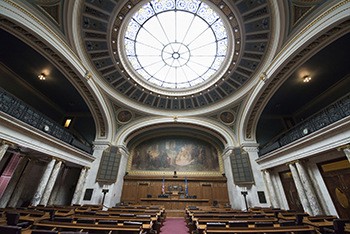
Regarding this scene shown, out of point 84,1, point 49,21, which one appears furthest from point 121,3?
point 49,21

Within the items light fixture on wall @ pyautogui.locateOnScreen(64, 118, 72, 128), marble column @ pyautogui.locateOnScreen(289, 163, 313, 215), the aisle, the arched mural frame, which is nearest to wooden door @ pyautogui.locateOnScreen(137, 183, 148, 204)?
the arched mural frame

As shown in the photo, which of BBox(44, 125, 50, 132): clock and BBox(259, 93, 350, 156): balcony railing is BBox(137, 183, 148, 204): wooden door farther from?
BBox(259, 93, 350, 156): balcony railing

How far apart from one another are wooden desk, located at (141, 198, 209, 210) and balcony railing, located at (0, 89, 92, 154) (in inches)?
321

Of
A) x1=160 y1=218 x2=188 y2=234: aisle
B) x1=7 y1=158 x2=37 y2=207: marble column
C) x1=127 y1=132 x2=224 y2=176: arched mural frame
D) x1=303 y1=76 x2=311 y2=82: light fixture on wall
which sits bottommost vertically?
x1=160 y1=218 x2=188 y2=234: aisle

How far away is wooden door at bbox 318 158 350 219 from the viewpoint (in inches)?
273

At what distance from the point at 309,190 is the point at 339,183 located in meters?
1.30

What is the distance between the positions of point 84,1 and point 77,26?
1.35 m

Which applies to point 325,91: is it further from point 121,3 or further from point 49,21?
point 49,21

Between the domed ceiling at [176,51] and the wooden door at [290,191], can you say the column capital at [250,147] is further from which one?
the domed ceiling at [176,51]

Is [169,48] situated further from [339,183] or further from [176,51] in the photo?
[339,183]

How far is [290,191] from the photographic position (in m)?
9.90

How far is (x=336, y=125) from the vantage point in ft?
20.3

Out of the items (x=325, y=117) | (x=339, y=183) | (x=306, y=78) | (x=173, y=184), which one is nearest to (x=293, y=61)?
(x=306, y=78)

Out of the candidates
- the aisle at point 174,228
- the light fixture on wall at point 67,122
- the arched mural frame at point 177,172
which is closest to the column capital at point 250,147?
the arched mural frame at point 177,172
